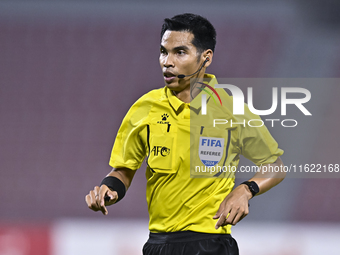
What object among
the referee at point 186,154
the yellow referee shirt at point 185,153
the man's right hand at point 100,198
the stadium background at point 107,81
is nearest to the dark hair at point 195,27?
the referee at point 186,154

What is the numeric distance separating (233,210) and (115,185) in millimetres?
567

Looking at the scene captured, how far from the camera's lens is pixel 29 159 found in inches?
237

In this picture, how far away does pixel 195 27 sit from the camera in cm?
203

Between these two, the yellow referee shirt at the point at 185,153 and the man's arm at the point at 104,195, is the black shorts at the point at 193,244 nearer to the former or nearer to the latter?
the yellow referee shirt at the point at 185,153

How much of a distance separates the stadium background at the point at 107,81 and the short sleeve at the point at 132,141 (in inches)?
125

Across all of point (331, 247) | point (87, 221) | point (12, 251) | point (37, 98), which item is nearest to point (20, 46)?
point (37, 98)

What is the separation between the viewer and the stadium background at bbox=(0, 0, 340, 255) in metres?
5.61

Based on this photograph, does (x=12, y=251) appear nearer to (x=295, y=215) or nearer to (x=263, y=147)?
(x=263, y=147)

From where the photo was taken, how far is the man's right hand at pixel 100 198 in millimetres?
1785

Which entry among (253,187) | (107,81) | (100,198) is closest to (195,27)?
(253,187)

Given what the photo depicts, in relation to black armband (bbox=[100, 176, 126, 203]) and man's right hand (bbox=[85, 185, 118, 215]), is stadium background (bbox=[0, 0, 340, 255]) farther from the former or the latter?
man's right hand (bbox=[85, 185, 118, 215])

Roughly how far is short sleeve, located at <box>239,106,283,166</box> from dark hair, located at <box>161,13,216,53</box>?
38 centimetres

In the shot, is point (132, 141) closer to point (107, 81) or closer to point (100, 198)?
point (100, 198)

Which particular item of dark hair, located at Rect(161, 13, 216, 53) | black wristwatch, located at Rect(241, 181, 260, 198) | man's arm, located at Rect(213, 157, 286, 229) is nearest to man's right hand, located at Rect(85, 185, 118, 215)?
man's arm, located at Rect(213, 157, 286, 229)
